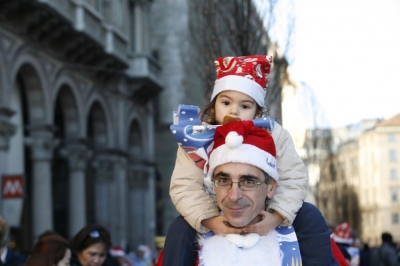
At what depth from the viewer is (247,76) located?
450cm

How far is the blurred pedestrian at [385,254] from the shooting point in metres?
15.4

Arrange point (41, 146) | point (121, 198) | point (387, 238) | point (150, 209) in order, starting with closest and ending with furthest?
point (387, 238)
point (41, 146)
point (121, 198)
point (150, 209)

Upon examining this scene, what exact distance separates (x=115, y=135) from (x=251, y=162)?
30835mm

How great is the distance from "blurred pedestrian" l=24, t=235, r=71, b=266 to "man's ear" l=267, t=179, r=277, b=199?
11.7 ft

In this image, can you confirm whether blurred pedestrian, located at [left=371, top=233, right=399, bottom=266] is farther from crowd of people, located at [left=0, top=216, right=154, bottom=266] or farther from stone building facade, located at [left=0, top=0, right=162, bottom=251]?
stone building facade, located at [left=0, top=0, right=162, bottom=251]

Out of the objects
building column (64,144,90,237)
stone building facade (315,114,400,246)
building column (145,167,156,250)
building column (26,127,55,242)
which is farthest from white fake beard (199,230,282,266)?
stone building facade (315,114,400,246)

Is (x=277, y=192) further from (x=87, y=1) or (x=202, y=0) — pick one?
(x=87, y=1)

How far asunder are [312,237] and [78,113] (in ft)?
86.1

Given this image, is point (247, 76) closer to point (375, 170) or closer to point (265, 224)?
point (265, 224)

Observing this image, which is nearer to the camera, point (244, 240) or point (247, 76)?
point (244, 240)

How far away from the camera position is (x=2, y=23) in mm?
22781

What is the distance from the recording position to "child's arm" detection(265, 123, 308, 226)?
13.3 feet

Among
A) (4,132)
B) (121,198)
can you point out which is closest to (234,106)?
(4,132)

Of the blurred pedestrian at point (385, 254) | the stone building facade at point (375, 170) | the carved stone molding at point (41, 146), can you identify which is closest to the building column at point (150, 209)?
the carved stone molding at point (41, 146)
